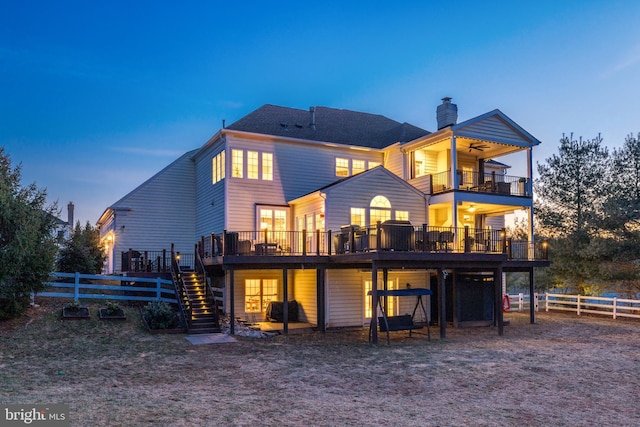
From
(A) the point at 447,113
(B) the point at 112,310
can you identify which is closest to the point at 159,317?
(B) the point at 112,310

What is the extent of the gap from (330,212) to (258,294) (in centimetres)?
476

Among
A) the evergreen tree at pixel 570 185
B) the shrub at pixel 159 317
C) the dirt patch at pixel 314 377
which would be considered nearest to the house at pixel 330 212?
the shrub at pixel 159 317

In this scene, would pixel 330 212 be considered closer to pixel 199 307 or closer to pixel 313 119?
pixel 199 307

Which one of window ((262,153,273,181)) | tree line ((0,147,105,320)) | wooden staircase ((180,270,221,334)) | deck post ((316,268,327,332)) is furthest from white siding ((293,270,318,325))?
tree line ((0,147,105,320))

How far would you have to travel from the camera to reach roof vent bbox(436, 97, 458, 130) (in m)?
23.2

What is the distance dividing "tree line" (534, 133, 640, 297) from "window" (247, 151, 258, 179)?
18.2 meters

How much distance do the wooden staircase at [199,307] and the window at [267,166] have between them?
515cm

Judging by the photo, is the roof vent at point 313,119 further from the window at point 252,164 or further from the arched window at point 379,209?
the arched window at point 379,209

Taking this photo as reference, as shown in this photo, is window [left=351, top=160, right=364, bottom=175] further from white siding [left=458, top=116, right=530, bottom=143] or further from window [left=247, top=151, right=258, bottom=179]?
white siding [left=458, top=116, right=530, bottom=143]

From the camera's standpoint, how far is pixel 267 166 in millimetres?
21562

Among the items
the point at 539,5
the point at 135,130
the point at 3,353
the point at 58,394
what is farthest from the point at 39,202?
the point at 135,130

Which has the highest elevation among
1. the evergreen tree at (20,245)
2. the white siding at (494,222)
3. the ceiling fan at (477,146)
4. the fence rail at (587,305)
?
the ceiling fan at (477,146)

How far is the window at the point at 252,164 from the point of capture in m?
21.1

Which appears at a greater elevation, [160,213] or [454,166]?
[454,166]
